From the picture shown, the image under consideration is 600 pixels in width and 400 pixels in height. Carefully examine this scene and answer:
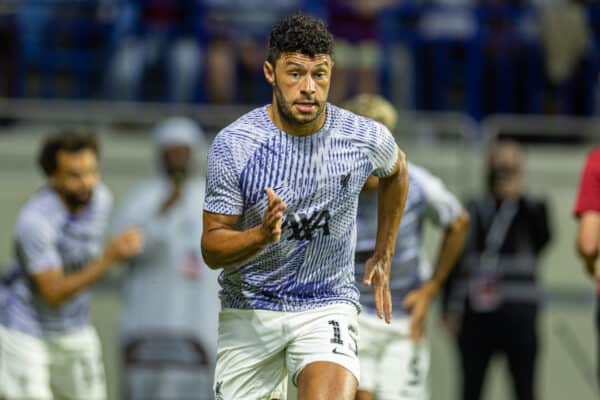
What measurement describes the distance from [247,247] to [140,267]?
5.24 m

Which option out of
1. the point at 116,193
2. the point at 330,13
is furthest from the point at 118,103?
the point at 330,13

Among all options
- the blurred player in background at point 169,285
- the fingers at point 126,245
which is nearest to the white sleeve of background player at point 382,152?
the fingers at point 126,245

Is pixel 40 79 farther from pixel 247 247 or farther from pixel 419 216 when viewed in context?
pixel 247 247

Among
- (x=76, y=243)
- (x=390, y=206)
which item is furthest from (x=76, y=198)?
(x=390, y=206)

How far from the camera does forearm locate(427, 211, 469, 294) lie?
7307mm

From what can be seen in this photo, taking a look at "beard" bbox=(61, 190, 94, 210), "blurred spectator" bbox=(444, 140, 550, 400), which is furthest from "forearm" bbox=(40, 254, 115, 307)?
"blurred spectator" bbox=(444, 140, 550, 400)

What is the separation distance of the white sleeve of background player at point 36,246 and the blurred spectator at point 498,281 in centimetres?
314

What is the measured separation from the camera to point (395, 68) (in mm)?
12242

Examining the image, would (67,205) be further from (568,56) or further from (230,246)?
(568,56)

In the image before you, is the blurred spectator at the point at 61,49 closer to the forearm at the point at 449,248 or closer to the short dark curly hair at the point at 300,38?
the forearm at the point at 449,248

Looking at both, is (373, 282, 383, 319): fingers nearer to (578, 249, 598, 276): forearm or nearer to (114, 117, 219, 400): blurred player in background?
(578, 249, 598, 276): forearm

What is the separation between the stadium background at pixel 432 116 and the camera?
36.3ft

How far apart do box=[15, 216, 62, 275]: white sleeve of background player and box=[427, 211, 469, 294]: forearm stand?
2153mm

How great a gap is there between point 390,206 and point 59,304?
111 inches
